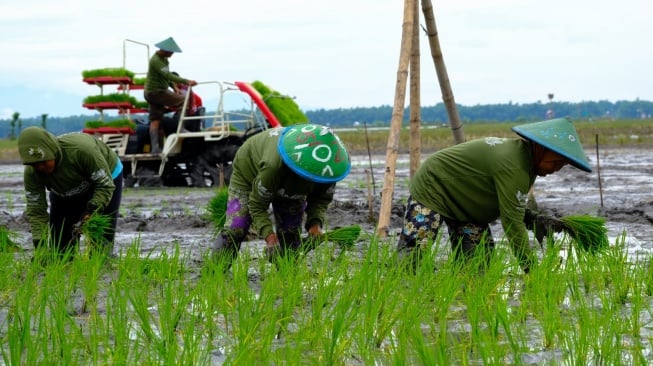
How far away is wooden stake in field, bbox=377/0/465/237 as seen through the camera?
253 inches

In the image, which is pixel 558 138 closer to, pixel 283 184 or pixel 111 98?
pixel 283 184

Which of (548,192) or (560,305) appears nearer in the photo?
(560,305)

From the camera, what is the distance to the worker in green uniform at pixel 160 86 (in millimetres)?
11594

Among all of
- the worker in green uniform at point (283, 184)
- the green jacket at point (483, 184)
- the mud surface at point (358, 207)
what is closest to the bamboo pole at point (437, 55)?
the mud surface at point (358, 207)

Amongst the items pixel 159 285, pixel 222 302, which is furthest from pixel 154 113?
pixel 222 302

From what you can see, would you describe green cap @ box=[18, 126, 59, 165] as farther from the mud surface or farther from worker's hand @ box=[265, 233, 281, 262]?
worker's hand @ box=[265, 233, 281, 262]

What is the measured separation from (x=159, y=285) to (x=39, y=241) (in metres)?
1.08

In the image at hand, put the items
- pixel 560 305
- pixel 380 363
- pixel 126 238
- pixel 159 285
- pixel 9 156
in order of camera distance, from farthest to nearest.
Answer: pixel 9 156 → pixel 126 238 → pixel 159 285 → pixel 560 305 → pixel 380 363

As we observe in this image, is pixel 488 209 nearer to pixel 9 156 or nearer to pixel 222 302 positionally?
pixel 222 302

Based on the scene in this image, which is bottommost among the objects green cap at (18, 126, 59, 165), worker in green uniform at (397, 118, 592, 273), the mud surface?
the mud surface

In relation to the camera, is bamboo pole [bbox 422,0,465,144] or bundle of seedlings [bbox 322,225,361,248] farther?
bamboo pole [bbox 422,0,465,144]

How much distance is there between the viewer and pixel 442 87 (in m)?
6.88

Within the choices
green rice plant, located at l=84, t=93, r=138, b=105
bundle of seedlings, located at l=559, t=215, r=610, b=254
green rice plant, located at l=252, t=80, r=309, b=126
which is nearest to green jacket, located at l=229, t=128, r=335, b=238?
bundle of seedlings, located at l=559, t=215, r=610, b=254

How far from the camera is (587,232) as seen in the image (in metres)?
4.93
